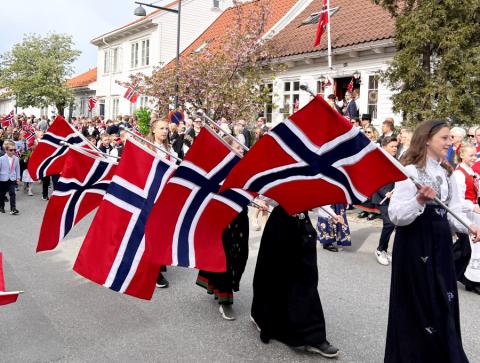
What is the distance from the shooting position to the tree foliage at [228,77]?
64.6 ft

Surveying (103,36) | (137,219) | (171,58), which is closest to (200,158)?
(137,219)

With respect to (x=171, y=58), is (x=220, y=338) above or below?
below

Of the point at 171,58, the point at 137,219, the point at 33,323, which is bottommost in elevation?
the point at 33,323

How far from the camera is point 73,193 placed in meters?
5.79

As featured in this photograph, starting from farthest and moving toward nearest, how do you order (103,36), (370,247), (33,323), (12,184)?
1. (103,36)
2. (12,184)
3. (370,247)
4. (33,323)

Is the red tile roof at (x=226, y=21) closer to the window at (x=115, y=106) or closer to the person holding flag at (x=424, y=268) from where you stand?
the window at (x=115, y=106)

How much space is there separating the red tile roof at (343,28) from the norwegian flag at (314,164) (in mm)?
14275

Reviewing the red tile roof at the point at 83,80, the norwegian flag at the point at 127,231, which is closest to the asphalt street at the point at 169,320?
the norwegian flag at the point at 127,231

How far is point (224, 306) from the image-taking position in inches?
206

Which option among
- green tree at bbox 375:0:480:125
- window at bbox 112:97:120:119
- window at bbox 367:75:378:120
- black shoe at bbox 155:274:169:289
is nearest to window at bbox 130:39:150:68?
window at bbox 112:97:120:119

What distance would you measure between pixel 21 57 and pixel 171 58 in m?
16.7

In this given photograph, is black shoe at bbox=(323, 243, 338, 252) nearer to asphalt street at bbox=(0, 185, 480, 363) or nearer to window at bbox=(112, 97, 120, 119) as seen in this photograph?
asphalt street at bbox=(0, 185, 480, 363)

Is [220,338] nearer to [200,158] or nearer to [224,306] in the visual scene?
[224,306]

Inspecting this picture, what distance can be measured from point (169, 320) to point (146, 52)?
101 feet
